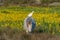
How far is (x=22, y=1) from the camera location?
1745 inches

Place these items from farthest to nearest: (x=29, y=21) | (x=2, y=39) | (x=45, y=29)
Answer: (x=45, y=29)
(x=29, y=21)
(x=2, y=39)

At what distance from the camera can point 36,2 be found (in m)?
44.4

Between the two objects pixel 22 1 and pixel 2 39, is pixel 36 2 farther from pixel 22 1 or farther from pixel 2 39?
pixel 2 39

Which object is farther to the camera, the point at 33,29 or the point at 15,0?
the point at 15,0

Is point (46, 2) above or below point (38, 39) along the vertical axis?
below

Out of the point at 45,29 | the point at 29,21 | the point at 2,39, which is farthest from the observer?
the point at 45,29

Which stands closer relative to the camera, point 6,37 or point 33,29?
point 6,37

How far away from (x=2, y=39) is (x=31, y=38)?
3.17 feet

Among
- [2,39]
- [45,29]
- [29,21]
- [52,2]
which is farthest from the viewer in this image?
[52,2]

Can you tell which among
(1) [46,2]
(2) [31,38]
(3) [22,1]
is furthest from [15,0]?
(2) [31,38]

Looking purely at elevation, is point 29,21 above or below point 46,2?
above

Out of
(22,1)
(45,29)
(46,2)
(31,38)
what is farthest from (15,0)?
(31,38)

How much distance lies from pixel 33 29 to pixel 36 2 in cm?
3065

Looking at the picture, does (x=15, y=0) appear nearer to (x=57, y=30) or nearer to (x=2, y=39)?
(x=57, y=30)
